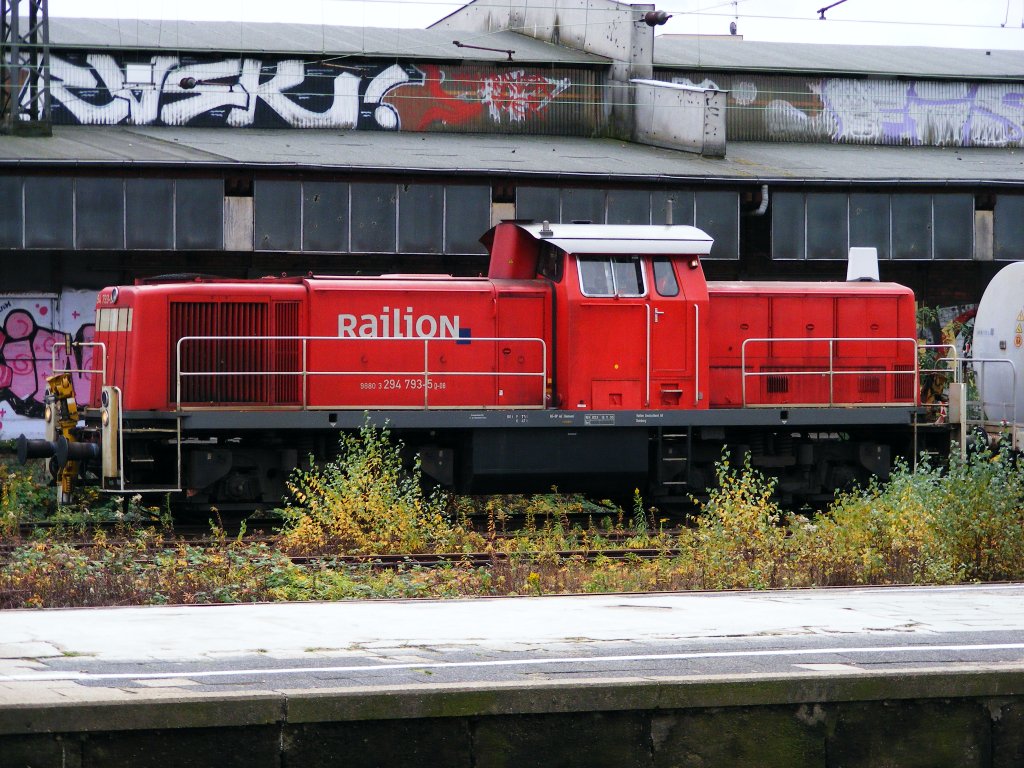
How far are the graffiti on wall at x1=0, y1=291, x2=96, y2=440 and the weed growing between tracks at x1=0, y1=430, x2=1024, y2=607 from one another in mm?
7686

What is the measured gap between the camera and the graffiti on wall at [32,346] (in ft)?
79.0

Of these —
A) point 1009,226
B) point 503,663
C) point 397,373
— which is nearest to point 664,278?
point 397,373

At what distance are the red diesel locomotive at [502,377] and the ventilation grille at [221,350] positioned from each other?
2 cm

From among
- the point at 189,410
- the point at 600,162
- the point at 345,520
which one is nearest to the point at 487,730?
the point at 345,520

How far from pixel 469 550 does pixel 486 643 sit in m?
6.84

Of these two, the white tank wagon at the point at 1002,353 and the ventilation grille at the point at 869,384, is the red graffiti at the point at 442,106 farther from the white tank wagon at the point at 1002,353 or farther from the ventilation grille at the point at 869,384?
the white tank wagon at the point at 1002,353

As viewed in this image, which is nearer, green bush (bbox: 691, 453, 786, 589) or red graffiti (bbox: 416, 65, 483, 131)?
green bush (bbox: 691, 453, 786, 589)

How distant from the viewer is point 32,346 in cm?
2422

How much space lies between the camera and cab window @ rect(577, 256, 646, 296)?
56.1 ft

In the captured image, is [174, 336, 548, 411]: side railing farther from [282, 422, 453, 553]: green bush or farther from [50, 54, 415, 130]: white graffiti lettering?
[50, 54, 415, 130]: white graffiti lettering

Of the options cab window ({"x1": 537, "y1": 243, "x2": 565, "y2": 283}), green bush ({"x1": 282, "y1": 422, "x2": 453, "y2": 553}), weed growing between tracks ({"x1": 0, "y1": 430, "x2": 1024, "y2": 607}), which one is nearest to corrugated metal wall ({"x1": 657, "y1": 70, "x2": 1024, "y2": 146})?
cab window ({"x1": 537, "y1": 243, "x2": 565, "y2": 283})

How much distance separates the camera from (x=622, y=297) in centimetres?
1719

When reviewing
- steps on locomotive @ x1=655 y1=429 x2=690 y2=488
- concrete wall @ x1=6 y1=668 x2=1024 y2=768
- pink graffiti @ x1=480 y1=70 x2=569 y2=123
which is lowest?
concrete wall @ x1=6 y1=668 x2=1024 y2=768

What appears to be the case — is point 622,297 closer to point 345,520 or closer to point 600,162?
point 345,520
